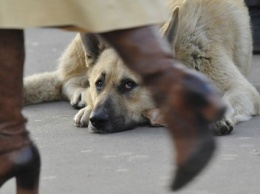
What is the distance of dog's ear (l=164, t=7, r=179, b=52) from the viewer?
606 centimetres

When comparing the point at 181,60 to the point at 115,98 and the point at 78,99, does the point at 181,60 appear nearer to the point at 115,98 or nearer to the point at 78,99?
the point at 115,98

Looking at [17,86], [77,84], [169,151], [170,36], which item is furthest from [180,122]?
[77,84]

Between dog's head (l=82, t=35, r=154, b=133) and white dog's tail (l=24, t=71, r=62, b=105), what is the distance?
2.87 ft

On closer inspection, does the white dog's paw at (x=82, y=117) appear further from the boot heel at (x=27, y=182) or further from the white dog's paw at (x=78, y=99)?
the boot heel at (x=27, y=182)

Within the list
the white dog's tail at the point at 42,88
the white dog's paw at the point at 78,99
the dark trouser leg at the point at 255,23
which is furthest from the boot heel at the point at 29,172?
the dark trouser leg at the point at 255,23

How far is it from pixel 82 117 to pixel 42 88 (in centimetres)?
116

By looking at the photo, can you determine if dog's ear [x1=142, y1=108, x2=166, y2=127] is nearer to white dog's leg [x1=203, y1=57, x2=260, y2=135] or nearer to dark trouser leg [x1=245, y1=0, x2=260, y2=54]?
white dog's leg [x1=203, y1=57, x2=260, y2=135]

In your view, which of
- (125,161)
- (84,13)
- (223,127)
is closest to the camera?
(84,13)

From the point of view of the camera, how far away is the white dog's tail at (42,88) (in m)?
7.18

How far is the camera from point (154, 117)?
6078mm

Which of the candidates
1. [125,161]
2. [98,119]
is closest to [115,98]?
[98,119]

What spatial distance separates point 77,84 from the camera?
724 centimetres

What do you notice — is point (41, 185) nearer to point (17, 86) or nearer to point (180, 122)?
point (17, 86)

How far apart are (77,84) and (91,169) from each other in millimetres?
2468
